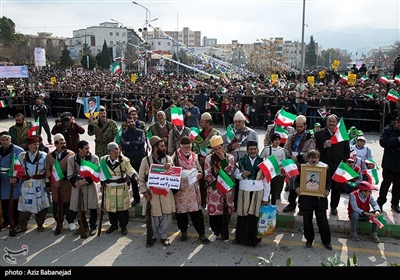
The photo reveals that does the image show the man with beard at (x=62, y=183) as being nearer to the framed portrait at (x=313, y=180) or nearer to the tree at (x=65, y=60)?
the framed portrait at (x=313, y=180)

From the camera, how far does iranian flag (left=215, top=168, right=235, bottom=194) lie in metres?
5.60

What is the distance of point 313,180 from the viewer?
5551 mm

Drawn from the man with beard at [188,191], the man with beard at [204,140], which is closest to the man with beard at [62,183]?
the man with beard at [188,191]

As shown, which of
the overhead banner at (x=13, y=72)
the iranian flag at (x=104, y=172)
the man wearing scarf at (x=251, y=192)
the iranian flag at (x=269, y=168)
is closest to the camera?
the iranian flag at (x=269, y=168)

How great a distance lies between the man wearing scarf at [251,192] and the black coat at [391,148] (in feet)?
8.38

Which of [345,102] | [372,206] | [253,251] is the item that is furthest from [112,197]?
[345,102]

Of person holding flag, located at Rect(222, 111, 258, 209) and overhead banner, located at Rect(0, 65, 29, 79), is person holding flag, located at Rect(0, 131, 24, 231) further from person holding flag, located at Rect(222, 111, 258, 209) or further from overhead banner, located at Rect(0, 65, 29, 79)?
overhead banner, located at Rect(0, 65, 29, 79)

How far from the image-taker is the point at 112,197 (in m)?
6.04

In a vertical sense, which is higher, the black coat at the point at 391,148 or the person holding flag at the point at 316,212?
the black coat at the point at 391,148

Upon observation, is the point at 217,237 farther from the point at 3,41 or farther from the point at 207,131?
the point at 3,41

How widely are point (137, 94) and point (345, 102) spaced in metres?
9.75

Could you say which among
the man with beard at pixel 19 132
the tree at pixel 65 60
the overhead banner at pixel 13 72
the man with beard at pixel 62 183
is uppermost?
the tree at pixel 65 60

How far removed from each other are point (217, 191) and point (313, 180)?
143 cm

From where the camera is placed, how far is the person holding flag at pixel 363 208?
576cm
